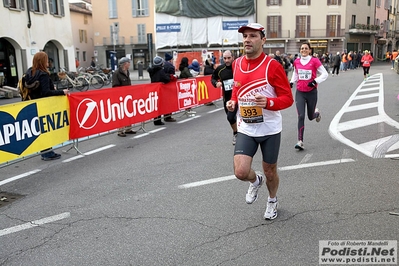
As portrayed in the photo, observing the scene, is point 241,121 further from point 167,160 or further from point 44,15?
point 44,15

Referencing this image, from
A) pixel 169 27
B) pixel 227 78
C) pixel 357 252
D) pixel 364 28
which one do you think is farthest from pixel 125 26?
pixel 357 252

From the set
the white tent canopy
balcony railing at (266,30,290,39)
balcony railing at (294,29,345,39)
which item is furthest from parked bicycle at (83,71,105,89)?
balcony railing at (294,29,345,39)

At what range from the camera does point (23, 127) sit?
649cm

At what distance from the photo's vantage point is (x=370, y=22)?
6306cm

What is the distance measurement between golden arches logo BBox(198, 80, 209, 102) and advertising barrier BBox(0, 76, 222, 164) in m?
1.77

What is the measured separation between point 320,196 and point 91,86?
21878 millimetres

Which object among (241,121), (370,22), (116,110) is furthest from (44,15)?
(370,22)

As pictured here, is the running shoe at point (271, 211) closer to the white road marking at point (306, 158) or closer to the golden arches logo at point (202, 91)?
the white road marking at point (306, 158)

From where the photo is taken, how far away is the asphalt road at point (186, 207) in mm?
3746

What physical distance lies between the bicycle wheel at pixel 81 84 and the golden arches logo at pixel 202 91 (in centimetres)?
1102

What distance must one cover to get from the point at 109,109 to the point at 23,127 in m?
2.32

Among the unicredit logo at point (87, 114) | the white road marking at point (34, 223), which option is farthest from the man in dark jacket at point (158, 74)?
the white road marking at point (34, 223)

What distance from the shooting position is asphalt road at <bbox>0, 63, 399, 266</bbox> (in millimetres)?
3746

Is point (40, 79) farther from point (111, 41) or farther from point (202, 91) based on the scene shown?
point (111, 41)
